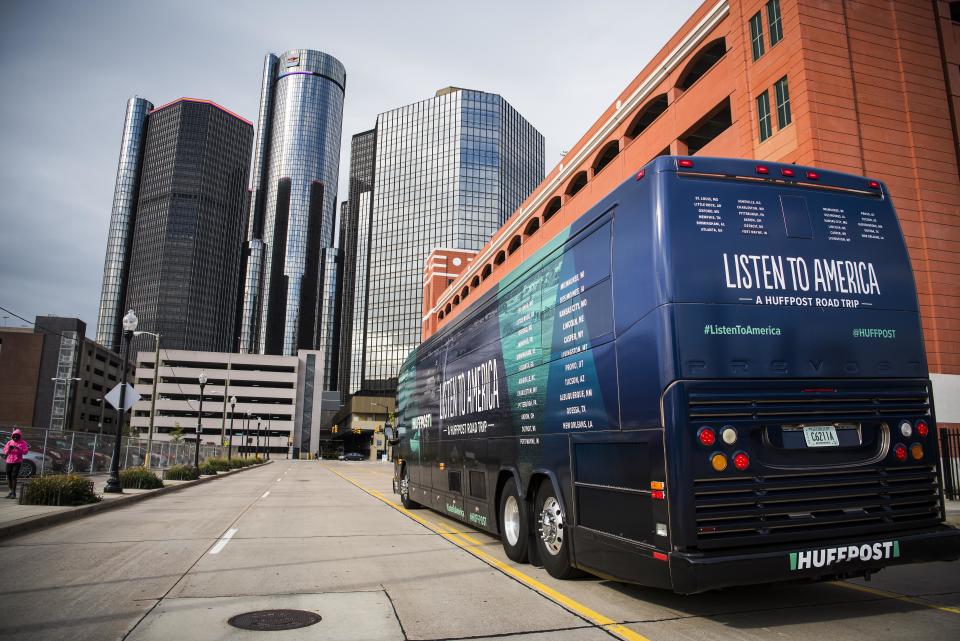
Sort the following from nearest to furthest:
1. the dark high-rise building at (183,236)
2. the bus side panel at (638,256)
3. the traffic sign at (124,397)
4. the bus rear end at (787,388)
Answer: the bus rear end at (787,388) < the bus side panel at (638,256) < the traffic sign at (124,397) < the dark high-rise building at (183,236)

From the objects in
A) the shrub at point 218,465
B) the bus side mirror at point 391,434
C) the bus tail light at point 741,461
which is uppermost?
the bus side mirror at point 391,434

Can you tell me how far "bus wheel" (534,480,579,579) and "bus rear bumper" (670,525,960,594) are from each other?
1.86 m

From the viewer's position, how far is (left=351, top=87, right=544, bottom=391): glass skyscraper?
478ft

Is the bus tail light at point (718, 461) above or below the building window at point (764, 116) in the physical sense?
below

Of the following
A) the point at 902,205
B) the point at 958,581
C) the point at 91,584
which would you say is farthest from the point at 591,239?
the point at 902,205

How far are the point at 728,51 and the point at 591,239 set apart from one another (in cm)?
2233

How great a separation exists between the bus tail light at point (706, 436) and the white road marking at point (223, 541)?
7430mm

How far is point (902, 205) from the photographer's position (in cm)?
2116

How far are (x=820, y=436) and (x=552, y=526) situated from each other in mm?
2973

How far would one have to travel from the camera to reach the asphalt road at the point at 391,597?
4871 mm

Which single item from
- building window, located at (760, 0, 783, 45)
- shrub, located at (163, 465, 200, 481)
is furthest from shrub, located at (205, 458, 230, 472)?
building window, located at (760, 0, 783, 45)

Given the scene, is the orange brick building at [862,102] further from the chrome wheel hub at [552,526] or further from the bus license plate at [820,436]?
the chrome wheel hub at [552,526]

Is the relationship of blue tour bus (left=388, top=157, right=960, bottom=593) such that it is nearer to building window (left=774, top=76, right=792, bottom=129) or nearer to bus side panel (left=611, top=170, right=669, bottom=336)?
bus side panel (left=611, top=170, right=669, bottom=336)

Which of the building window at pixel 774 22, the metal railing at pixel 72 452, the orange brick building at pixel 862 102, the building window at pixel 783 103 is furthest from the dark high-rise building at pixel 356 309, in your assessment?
the building window at pixel 783 103
